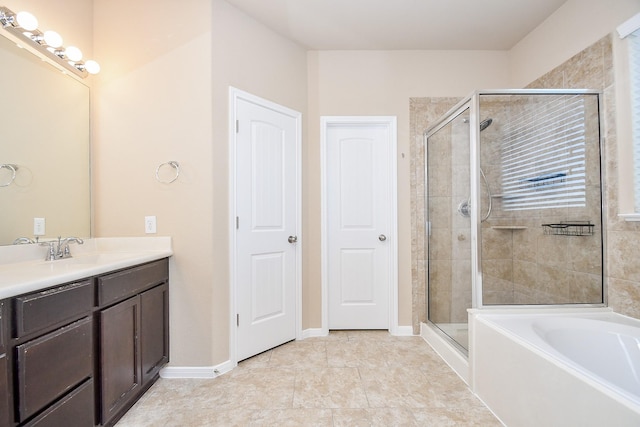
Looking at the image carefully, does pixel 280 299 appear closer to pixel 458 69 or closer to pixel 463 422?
pixel 463 422

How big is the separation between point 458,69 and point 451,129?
3.17ft

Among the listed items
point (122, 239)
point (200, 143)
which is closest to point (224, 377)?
point (122, 239)

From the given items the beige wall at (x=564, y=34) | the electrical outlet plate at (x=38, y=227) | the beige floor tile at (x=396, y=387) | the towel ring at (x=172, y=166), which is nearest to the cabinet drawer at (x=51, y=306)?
the electrical outlet plate at (x=38, y=227)

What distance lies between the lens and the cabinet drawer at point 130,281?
4.79 ft

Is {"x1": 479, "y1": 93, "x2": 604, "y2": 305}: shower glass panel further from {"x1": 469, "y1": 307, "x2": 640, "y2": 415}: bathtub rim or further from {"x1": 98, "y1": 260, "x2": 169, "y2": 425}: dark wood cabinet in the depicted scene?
{"x1": 98, "y1": 260, "x2": 169, "y2": 425}: dark wood cabinet

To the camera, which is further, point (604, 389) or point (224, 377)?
point (224, 377)

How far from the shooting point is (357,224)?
2.94m

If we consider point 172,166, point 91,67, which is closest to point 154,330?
point 172,166

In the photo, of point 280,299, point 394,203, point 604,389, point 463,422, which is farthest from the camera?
point 394,203

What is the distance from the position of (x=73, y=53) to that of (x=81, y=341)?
1764 mm

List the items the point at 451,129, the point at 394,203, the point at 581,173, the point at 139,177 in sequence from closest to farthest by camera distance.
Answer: the point at 581,173
the point at 139,177
the point at 451,129
the point at 394,203

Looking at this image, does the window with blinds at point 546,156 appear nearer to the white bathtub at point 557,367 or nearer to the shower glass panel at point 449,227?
the shower glass panel at point 449,227

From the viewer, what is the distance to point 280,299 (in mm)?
2602

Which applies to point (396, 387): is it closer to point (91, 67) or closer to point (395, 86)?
point (395, 86)
